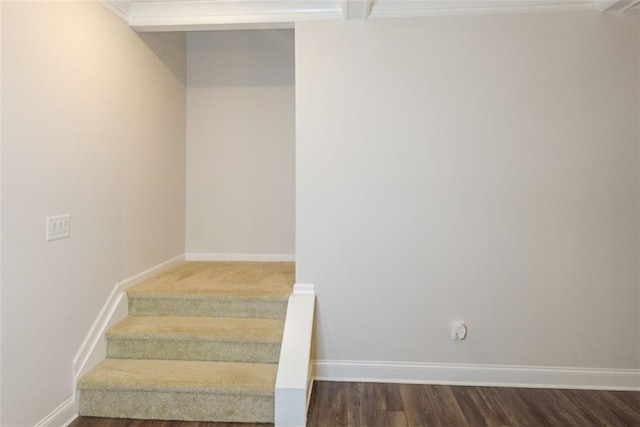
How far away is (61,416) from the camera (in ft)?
6.56

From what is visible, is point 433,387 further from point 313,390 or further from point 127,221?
point 127,221

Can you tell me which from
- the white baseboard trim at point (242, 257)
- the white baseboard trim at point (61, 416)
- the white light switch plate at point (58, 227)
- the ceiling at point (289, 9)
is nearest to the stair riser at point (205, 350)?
the white baseboard trim at point (61, 416)

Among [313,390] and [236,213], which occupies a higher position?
[236,213]

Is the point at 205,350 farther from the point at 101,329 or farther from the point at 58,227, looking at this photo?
the point at 58,227

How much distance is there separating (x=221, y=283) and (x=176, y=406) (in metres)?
0.90

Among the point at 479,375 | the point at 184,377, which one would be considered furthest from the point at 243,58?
the point at 479,375

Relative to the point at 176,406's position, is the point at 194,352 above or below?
above

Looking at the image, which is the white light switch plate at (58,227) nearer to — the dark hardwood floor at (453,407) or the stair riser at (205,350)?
→ the stair riser at (205,350)

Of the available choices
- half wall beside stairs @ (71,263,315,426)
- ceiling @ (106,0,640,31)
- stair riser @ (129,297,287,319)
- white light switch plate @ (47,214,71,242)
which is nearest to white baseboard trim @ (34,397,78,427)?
half wall beside stairs @ (71,263,315,426)

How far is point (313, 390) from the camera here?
241 cm

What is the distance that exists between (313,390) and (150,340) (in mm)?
1093

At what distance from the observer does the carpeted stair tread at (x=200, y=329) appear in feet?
7.58

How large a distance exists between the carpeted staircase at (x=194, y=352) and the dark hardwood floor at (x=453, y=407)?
9 cm

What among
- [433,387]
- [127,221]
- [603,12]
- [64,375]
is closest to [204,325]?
[64,375]
